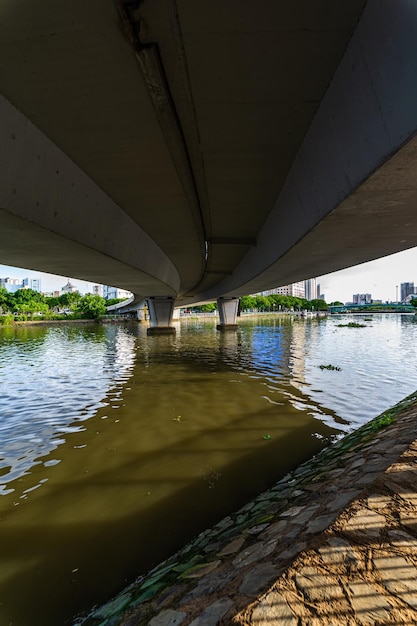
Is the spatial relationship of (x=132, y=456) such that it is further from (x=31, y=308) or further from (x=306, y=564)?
(x=31, y=308)

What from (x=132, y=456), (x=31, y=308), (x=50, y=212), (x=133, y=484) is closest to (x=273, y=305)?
(x=31, y=308)

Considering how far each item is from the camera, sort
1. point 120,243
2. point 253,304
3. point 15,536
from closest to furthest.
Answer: point 15,536 < point 120,243 < point 253,304

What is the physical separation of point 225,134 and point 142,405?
7.81 meters

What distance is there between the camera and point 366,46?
12.9 ft

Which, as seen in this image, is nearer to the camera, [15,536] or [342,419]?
[15,536]

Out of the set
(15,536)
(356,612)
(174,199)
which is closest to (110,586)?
(15,536)

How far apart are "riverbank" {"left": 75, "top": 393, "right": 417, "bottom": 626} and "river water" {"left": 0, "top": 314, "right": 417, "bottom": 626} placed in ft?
1.76

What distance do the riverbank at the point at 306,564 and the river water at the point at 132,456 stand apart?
1.76ft

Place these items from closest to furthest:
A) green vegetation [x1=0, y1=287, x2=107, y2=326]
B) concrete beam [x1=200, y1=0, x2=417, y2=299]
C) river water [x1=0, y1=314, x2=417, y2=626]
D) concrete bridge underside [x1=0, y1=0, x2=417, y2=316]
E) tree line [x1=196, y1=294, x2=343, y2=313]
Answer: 1. concrete beam [x1=200, y1=0, x2=417, y2=299]
2. concrete bridge underside [x1=0, y1=0, x2=417, y2=316]
3. river water [x1=0, y1=314, x2=417, y2=626]
4. green vegetation [x1=0, y1=287, x2=107, y2=326]
5. tree line [x1=196, y1=294, x2=343, y2=313]

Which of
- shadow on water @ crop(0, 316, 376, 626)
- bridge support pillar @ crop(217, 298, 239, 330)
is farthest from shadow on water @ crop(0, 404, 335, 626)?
bridge support pillar @ crop(217, 298, 239, 330)

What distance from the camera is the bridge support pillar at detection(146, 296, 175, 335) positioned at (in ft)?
130

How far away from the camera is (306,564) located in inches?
101

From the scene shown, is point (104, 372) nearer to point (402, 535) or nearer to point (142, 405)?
point (142, 405)

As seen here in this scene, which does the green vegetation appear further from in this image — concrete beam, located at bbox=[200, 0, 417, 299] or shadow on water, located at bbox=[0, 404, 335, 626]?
shadow on water, located at bbox=[0, 404, 335, 626]
